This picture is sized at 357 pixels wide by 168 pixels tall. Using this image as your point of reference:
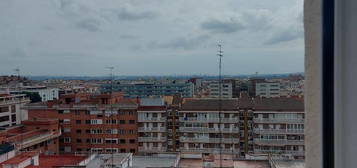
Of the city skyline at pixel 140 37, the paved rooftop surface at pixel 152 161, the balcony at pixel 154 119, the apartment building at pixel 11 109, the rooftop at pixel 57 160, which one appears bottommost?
the paved rooftop surface at pixel 152 161

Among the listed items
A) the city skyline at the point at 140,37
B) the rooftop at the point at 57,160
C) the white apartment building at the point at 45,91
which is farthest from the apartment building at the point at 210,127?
the white apartment building at the point at 45,91

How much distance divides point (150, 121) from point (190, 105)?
0.41 m

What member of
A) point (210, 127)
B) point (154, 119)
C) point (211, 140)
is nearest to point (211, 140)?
point (211, 140)

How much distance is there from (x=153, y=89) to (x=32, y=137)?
97 cm

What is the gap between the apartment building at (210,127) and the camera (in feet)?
5.81

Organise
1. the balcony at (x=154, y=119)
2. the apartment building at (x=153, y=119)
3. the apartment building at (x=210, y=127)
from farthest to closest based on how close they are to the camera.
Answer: the balcony at (x=154, y=119), the apartment building at (x=153, y=119), the apartment building at (x=210, y=127)

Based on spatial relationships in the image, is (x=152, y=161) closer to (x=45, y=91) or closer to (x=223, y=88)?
(x=223, y=88)

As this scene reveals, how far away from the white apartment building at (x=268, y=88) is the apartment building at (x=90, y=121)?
2.92 ft

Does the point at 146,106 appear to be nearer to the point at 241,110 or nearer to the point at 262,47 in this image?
the point at 241,110

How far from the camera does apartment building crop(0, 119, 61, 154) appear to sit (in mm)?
1640

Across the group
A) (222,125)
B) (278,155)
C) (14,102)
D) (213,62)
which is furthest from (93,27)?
(278,155)

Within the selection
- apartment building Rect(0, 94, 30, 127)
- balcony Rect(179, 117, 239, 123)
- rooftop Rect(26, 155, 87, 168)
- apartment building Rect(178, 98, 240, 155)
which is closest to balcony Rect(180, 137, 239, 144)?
apartment building Rect(178, 98, 240, 155)

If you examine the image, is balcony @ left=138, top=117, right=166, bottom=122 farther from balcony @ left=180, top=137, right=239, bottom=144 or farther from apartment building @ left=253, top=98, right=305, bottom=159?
apartment building @ left=253, top=98, right=305, bottom=159

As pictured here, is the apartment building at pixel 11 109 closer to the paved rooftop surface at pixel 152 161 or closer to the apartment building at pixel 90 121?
the apartment building at pixel 90 121
